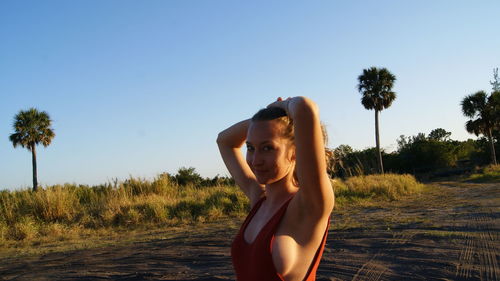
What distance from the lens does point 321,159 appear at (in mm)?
1310

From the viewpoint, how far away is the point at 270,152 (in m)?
1.48

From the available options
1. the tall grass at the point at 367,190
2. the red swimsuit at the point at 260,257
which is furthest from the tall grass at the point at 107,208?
the red swimsuit at the point at 260,257

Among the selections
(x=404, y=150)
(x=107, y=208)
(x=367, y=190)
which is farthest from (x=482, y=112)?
(x=107, y=208)

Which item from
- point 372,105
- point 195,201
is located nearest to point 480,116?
point 372,105

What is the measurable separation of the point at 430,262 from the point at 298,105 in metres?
4.24

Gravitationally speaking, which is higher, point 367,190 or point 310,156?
point 310,156

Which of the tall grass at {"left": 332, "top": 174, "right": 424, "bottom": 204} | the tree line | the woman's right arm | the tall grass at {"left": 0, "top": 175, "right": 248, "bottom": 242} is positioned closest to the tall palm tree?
the tree line

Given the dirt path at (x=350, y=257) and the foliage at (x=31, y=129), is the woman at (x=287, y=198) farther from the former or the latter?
the foliage at (x=31, y=129)

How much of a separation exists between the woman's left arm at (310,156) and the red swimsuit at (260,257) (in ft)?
0.48

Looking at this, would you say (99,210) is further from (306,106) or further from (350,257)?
(306,106)

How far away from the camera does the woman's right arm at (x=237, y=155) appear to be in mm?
2096

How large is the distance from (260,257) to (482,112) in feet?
138

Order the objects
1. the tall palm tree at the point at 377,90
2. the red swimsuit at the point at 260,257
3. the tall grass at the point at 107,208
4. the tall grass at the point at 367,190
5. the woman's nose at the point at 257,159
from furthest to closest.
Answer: the tall palm tree at the point at 377,90 < the tall grass at the point at 367,190 < the tall grass at the point at 107,208 < the woman's nose at the point at 257,159 < the red swimsuit at the point at 260,257

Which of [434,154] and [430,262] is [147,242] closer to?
[430,262]
